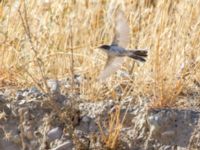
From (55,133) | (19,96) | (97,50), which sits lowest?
(55,133)

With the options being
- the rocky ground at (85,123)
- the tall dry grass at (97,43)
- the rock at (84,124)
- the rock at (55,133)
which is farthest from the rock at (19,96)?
the rock at (84,124)

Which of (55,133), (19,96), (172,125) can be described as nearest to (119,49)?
(172,125)

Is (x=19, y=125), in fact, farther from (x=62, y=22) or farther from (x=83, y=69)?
(x=62, y=22)

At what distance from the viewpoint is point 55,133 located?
428 centimetres

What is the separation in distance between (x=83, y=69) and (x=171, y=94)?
677 millimetres

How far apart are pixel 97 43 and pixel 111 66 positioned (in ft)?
4.48

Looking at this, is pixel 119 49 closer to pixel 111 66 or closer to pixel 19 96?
pixel 111 66

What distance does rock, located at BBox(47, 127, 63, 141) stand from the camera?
4.27m

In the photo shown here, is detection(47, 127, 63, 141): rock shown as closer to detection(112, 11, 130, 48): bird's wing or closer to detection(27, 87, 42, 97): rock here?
detection(27, 87, 42, 97): rock

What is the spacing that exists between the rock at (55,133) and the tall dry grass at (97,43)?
0.81 ft

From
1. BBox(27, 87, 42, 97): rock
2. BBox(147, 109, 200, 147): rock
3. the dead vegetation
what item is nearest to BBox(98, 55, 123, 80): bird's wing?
the dead vegetation

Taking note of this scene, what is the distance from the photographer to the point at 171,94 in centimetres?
412

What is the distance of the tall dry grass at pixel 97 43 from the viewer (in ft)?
14.0

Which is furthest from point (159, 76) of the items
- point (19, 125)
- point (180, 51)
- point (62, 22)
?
point (62, 22)
